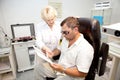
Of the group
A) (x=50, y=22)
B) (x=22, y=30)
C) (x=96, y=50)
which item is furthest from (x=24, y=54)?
(x=96, y=50)

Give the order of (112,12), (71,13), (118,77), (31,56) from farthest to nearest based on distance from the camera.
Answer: (71,13)
(112,12)
(31,56)
(118,77)

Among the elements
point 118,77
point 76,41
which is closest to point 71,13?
point 118,77

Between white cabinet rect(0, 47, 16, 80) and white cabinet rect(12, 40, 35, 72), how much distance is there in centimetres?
18

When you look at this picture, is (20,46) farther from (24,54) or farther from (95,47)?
(95,47)

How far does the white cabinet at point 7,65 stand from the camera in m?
1.95

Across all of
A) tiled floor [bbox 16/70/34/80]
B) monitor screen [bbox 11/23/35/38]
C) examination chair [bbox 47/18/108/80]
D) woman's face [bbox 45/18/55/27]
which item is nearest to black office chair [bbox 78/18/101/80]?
examination chair [bbox 47/18/108/80]

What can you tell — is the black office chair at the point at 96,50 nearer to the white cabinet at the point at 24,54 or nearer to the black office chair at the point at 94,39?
the black office chair at the point at 94,39

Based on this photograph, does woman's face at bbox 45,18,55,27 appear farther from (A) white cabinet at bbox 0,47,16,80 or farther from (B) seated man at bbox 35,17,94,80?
(A) white cabinet at bbox 0,47,16,80

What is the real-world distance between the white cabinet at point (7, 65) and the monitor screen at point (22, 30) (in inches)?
17.2

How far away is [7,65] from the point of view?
211 cm

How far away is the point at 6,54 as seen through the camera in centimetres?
195

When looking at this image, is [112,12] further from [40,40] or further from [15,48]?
[15,48]

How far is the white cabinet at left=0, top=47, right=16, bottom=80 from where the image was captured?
1947 millimetres

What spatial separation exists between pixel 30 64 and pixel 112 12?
7.52 feet
